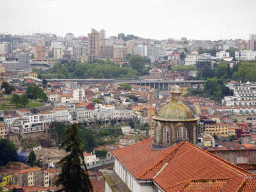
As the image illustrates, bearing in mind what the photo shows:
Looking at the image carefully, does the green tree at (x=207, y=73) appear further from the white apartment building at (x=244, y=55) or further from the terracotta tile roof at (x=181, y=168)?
the terracotta tile roof at (x=181, y=168)

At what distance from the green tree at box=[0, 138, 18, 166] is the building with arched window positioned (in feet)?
89.4

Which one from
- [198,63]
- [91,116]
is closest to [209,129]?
[91,116]

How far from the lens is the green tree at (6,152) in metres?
37.8

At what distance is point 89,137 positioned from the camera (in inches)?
1724

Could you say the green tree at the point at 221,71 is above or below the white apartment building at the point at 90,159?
above

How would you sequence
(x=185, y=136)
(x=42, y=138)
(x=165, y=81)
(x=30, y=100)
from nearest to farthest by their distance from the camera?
(x=185, y=136)
(x=42, y=138)
(x=30, y=100)
(x=165, y=81)

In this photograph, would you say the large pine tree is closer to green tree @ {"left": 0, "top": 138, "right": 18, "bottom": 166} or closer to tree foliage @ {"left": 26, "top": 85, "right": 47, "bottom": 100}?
green tree @ {"left": 0, "top": 138, "right": 18, "bottom": 166}

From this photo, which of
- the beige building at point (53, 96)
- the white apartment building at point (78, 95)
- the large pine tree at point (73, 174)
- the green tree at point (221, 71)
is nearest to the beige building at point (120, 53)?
the green tree at point (221, 71)

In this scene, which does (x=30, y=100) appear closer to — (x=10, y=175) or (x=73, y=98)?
(x=73, y=98)

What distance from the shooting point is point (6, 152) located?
125 ft

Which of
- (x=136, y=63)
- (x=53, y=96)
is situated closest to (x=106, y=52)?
(x=136, y=63)

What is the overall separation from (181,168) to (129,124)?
41405 mm

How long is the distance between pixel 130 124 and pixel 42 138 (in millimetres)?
10128

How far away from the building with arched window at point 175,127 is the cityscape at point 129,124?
0.02 metres
